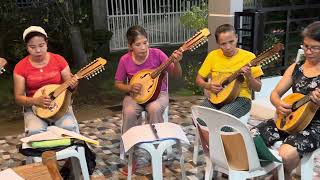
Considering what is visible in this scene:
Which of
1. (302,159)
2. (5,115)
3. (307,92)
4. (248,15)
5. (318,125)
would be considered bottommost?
(5,115)

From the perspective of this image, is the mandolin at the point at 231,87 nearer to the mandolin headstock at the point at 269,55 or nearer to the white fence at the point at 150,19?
the mandolin headstock at the point at 269,55

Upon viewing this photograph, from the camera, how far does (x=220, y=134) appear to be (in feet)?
6.79

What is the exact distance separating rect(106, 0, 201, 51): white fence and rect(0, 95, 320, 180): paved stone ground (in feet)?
17.6

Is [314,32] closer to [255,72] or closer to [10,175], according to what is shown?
[255,72]

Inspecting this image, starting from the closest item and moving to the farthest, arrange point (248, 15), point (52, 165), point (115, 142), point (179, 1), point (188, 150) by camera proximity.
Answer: point (52, 165) → point (188, 150) → point (115, 142) → point (248, 15) → point (179, 1)

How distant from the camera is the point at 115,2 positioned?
375 inches

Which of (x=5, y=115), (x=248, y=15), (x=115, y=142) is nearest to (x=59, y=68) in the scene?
(x=115, y=142)

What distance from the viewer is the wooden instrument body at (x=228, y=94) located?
273cm

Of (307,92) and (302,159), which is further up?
(307,92)

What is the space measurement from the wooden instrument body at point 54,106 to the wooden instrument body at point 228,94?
115 centimetres

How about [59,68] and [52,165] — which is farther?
[59,68]

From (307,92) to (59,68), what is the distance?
1.87m

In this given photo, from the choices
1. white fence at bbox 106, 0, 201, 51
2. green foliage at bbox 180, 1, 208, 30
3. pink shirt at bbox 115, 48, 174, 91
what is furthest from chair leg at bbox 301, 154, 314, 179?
white fence at bbox 106, 0, 201, 51

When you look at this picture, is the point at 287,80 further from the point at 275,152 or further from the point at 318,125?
the point at 275,152
